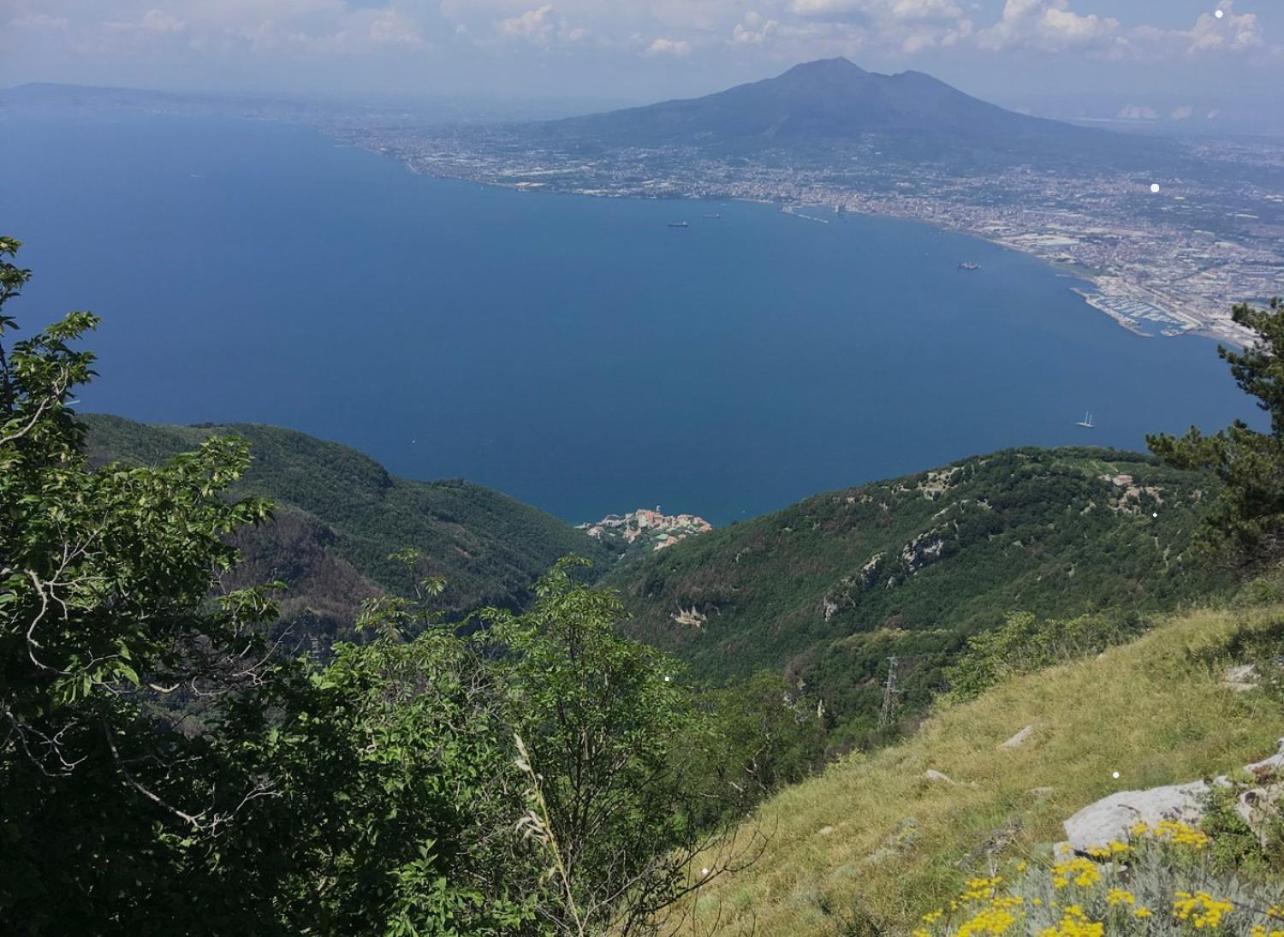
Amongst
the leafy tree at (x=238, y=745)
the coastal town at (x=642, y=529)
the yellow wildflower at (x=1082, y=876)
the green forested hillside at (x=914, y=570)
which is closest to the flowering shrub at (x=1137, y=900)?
the yellow wildflower at (x=1082, y=876)

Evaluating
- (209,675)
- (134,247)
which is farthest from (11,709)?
(134,247)

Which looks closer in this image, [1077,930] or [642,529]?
[1077,930]

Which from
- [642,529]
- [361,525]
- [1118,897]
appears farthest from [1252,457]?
[642,529]

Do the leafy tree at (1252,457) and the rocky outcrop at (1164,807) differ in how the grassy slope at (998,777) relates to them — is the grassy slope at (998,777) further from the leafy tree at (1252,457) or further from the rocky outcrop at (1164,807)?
the leafy tree at (1252,457)

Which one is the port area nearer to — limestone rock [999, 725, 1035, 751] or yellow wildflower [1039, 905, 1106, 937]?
limestone rock [999, 725, 1035, 751]

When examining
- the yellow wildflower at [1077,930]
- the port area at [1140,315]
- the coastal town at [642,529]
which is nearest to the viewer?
the yellow wildflower at [1077,930]

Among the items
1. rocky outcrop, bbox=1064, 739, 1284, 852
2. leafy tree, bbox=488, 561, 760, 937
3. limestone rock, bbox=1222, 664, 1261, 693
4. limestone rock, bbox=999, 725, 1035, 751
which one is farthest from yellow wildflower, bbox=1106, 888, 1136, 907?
limestone rock, bbox=999, 725, 1035, 751

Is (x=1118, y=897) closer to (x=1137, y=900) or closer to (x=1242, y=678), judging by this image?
(x=1137, y=900)

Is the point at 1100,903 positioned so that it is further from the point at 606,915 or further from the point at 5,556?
the point at 5,556
